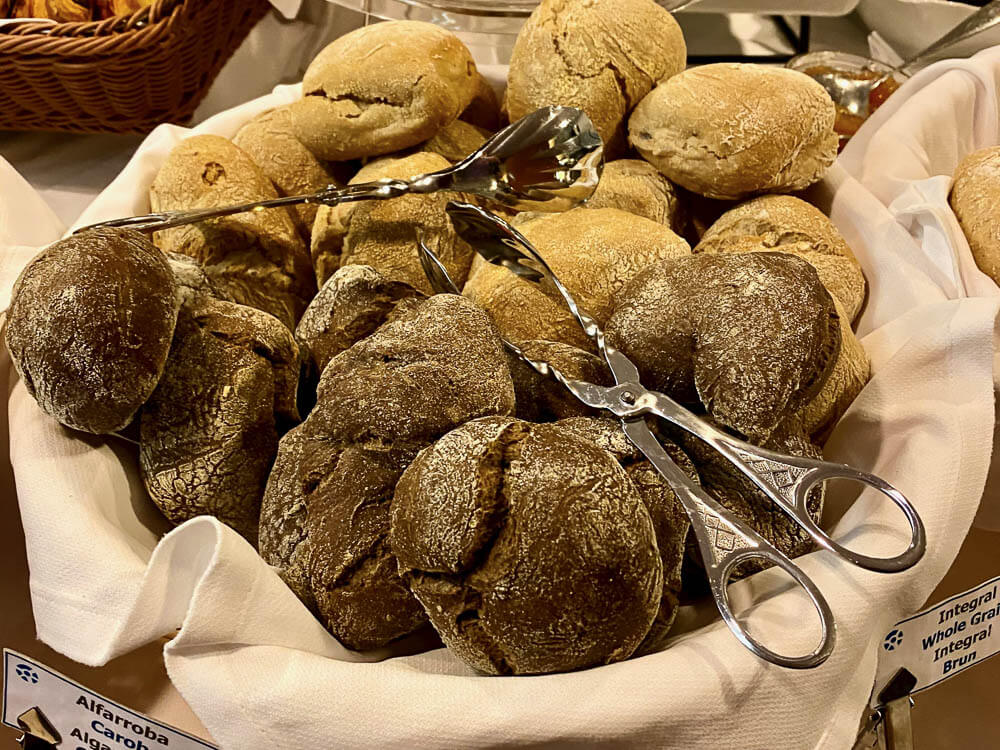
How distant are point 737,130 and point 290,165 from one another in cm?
58

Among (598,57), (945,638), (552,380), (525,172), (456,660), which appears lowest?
(945,638)

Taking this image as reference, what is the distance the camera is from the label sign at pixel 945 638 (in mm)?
713

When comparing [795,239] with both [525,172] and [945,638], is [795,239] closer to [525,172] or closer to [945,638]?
[525,172]

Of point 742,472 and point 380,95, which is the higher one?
point 380,95

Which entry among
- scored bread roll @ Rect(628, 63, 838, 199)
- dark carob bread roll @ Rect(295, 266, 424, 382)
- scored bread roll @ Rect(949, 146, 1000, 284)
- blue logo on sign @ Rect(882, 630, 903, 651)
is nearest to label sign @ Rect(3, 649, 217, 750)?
dark carob bread roll @ Rect(295, 266, 424, 382)

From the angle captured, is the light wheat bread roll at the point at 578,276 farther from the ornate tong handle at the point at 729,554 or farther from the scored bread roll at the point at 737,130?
the ornate tong handle at the point at 729,554

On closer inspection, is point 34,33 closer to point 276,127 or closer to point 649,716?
point 276,127

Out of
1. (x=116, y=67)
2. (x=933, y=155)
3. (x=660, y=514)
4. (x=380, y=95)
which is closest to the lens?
(x=660, y=514)

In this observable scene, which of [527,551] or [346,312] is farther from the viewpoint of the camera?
[346,312]

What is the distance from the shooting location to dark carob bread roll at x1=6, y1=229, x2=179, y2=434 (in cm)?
69

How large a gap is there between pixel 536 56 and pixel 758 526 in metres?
0.68

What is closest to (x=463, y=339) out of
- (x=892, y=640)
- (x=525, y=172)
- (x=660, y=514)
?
(x=660, y=514)

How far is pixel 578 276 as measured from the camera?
0.90 metres

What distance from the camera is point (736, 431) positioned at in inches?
27.9
